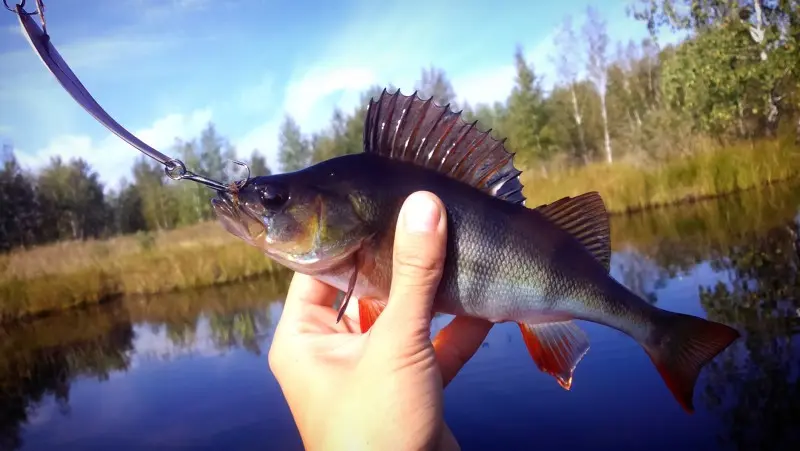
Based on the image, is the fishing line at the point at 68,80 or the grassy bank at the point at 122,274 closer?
the fishing line at the point at 68,80

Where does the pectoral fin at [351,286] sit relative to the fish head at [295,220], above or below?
below

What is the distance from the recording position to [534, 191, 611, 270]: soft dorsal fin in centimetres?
225

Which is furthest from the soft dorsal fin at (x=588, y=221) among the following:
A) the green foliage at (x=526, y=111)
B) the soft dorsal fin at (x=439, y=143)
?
the green foliage at (x=526, y=111)

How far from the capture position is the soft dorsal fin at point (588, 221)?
7.37 feet

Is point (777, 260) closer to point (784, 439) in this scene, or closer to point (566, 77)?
point (784, 439)

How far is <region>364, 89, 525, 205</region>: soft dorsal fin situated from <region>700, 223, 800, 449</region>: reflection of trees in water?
3.67m

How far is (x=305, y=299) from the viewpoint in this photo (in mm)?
2732

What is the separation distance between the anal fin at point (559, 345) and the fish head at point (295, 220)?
0.81 m

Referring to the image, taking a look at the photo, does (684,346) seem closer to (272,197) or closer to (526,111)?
(272,197)

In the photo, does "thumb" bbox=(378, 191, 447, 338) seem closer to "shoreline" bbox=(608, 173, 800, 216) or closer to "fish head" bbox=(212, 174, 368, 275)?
"fish head" bbox=(212, 174, 368, 275)

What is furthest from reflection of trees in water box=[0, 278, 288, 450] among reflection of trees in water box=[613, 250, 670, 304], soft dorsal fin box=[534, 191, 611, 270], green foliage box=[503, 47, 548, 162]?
green foliage box=[503, 47, 548, 162]

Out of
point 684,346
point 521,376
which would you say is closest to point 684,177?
point 521,376

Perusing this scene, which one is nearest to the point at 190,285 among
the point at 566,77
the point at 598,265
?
the point at 598,265

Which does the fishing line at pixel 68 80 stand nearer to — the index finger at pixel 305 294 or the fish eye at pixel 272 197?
the fish eye at pixel 272 197
